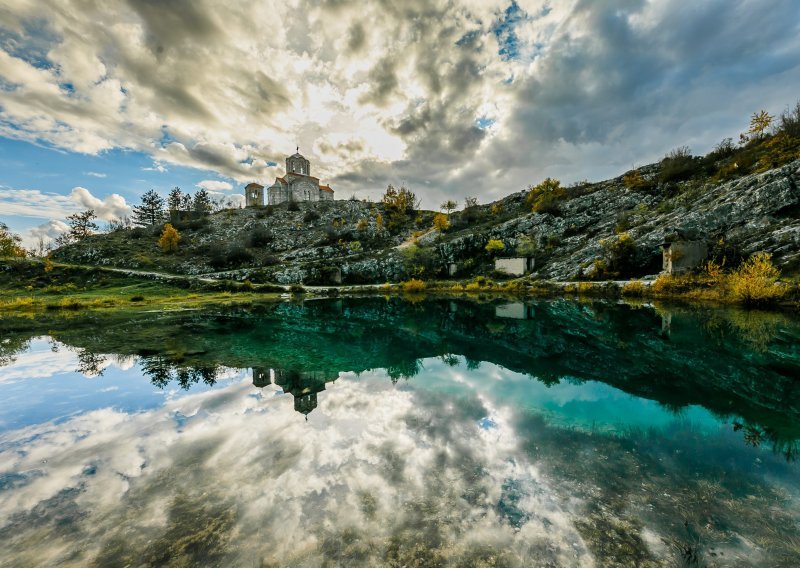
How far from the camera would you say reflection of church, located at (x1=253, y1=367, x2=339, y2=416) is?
905cm

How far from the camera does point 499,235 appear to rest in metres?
69.5

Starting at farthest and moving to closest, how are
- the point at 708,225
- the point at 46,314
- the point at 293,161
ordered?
the point at 293,161
the point at 708,225
the point at 46,314

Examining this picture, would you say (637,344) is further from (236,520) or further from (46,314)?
(46,314)

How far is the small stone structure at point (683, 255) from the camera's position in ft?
125

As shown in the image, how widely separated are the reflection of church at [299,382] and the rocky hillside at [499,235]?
4359 centimetres

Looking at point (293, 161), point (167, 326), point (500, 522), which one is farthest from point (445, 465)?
point (293, 161)

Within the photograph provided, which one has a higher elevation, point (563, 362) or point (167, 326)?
point (167, 326)

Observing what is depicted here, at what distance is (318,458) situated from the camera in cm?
595

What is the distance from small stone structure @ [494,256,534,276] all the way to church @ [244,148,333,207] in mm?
80875

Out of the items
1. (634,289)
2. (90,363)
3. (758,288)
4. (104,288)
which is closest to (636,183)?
(634,289)

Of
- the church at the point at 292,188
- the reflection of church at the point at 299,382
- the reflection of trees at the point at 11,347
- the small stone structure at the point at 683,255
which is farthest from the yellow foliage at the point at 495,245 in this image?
the church at the point at 292,188

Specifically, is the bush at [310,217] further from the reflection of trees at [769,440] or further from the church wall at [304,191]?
the reflection of trees at [769,440]

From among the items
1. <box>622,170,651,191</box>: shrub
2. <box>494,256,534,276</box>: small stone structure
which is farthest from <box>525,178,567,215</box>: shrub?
<box>494,256,534,276</box>: small stone structure

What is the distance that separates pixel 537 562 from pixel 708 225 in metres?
54.5
